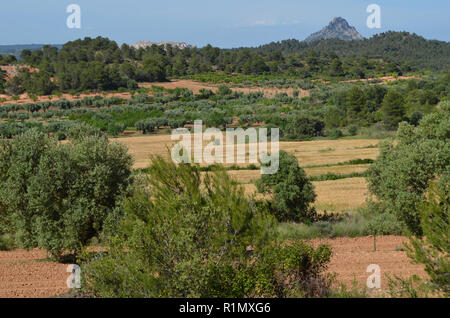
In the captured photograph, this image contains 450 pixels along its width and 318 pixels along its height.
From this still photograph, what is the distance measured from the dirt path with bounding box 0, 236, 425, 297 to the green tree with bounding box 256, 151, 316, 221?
2.45 m

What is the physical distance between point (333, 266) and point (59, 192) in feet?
31.7

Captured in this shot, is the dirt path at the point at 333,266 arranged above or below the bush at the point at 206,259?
below

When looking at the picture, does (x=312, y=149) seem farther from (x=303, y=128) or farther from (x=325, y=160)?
(x=303, y=128)

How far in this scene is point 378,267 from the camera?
16.0 meters

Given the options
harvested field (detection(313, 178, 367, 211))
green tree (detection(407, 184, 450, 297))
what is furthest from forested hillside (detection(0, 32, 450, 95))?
green tree (detection(407, 184, 450, 297))

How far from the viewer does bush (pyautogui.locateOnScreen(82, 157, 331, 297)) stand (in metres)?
8.93

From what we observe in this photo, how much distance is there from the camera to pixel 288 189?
2169cm

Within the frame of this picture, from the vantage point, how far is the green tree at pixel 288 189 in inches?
855

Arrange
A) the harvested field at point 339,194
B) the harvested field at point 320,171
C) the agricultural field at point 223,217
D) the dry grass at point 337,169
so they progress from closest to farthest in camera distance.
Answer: the agricultural field at point 223,217 → the harvested field at point 339,194 → the harvested field at point 320,171 → the dry grass at point 337,169

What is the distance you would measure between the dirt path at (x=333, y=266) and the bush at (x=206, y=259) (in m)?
3.69

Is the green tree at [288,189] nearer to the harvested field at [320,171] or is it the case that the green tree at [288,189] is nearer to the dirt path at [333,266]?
the dirt path at [333,266]

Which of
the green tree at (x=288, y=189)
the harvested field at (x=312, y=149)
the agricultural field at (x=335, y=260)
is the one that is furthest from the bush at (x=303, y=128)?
the green tree at (x=288, y=189)

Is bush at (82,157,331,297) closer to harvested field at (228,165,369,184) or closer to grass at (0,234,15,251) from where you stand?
grass at (0,234,15,251)

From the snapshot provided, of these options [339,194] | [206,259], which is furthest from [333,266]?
[339,194]
